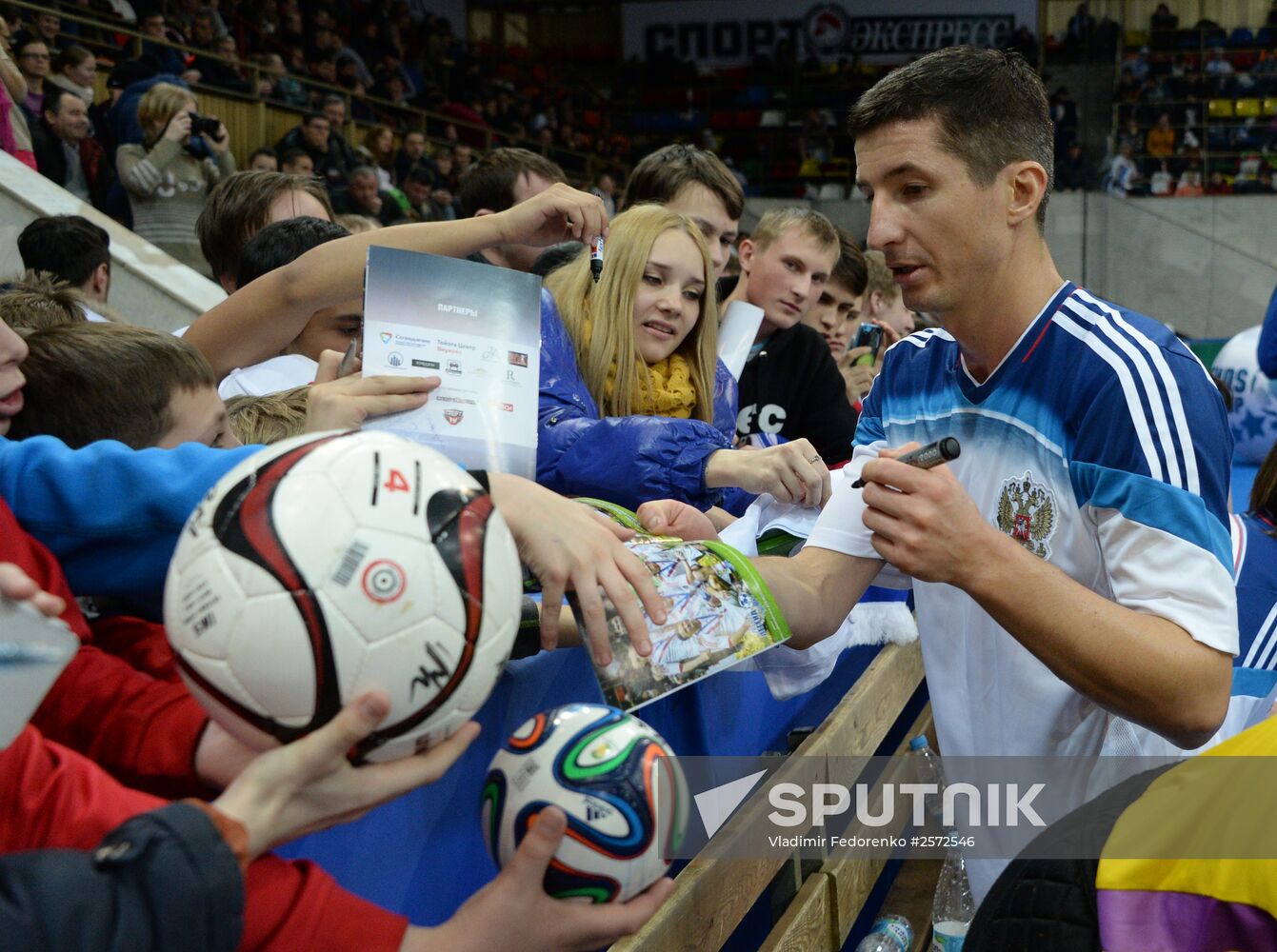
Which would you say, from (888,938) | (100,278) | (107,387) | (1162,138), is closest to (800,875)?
(888,938)

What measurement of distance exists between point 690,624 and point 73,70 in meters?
7.76

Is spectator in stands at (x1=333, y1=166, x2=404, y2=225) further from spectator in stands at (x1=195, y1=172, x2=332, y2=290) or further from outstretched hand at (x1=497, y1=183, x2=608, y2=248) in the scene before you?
outstretched hand at (x1=497, y1=183, x2=608, y2=248)

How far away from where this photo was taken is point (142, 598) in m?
1.48

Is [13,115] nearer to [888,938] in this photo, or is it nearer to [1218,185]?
[888,938]

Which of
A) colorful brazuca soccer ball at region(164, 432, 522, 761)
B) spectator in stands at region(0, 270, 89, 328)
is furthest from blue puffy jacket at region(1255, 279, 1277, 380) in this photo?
colorful brazuca soccer ball at region(164, 432, 522, 761)

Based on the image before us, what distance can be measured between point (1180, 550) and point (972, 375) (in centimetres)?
55

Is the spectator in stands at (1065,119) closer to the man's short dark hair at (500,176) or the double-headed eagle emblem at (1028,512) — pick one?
the man's short dark hair at (500,176)

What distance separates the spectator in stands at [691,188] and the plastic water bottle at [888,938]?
204 cm

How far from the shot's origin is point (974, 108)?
6.32 feet

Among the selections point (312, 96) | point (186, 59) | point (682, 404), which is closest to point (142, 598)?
point (682, 404)

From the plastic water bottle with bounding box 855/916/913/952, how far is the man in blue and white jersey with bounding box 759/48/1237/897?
89 cm

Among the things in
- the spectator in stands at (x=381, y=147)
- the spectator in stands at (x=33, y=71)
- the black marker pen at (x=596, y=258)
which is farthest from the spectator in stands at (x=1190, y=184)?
the black marker pen at (x=596, y=258)

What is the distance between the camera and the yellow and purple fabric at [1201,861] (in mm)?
1079

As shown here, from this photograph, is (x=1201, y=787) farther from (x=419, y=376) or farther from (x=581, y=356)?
(x=581, y=356)
